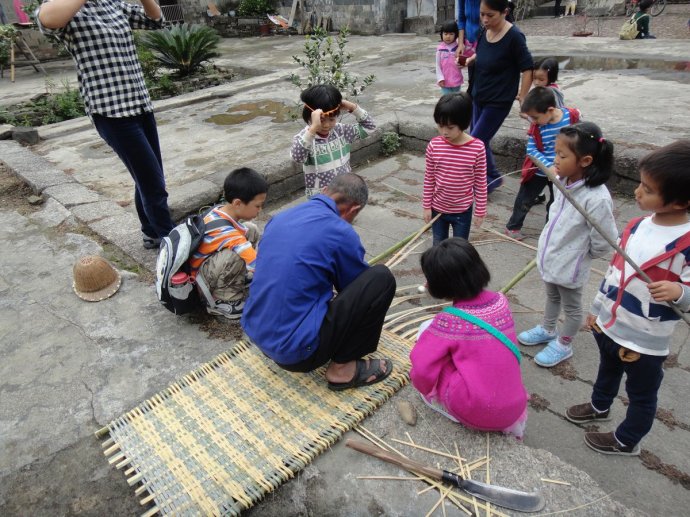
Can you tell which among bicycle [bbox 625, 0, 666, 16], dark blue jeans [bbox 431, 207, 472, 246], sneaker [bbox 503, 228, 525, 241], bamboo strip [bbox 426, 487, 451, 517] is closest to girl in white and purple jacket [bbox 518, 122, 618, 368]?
dark blue jeans [bbox 431, 207, 472, 246]

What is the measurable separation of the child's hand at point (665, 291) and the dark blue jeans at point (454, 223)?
1.60 metres

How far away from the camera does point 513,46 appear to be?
12.1 ft

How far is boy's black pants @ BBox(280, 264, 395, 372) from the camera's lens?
197 centimetres

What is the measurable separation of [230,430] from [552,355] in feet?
5.81

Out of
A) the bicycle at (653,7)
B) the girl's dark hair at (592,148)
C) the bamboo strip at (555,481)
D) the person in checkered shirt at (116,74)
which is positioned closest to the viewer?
the bamboo strip at (555,481)

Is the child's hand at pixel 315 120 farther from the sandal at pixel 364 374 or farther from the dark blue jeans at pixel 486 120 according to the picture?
the dark blue jeans at pixel 486 120

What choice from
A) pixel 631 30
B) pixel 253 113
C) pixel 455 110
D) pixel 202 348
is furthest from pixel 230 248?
pixel 631 30

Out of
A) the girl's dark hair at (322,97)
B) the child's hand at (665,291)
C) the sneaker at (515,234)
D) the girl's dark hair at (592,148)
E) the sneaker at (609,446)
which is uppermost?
the girl's dark hair at (322,97)

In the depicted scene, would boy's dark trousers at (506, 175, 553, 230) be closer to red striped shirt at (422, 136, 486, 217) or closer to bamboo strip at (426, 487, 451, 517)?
red striped shirt at (422, 136, 486, 217)

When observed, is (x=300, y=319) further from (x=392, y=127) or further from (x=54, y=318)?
(x=392, y=127)

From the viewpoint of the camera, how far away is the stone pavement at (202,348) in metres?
1.79

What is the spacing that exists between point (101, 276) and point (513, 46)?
3.60 meters

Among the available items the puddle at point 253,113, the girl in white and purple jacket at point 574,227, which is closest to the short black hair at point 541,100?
the girl in white and purple jacket at point 574,227

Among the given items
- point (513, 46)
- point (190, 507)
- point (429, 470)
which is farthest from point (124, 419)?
point (513, 46)
